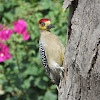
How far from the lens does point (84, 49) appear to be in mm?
2322

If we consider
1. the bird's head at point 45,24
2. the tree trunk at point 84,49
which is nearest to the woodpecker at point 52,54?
the bird's head at point 45,24

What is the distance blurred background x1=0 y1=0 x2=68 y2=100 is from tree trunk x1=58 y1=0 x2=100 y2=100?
1.97 m

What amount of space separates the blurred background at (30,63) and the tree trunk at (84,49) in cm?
197

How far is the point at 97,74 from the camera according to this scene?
2.23m

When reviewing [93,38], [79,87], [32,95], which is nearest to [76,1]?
[93,38]

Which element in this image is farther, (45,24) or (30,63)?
(30,63)

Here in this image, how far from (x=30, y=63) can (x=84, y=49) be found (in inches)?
102

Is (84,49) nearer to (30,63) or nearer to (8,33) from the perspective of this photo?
(8,33)

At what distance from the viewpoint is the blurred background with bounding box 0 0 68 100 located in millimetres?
4602

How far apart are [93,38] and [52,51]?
48.3 inches

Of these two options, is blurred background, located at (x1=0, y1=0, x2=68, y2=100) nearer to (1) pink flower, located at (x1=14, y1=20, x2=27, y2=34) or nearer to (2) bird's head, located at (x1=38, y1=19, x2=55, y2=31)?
(1) pink flower, located at (x1=14, y1=20, x2=27, y2=34)

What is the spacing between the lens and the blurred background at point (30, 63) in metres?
4.60

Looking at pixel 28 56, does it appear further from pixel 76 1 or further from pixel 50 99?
pixel 76 1

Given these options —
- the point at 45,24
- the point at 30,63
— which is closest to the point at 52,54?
the point at 45,24
